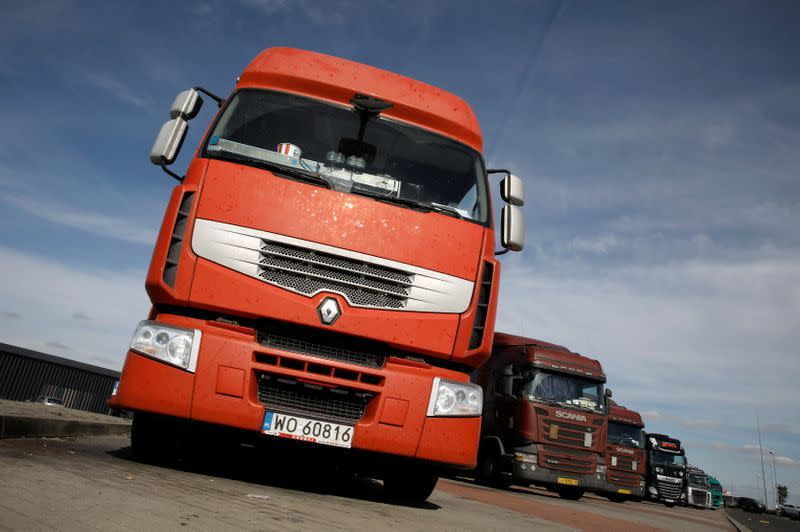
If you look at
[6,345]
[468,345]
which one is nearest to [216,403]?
[468,345]

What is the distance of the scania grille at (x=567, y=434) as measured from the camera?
41.4ft

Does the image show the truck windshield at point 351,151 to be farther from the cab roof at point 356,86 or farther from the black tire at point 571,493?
the black tire at point 571,493

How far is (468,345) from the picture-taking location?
→ 432cm

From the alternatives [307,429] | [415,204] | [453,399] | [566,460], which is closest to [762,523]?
[566,460]

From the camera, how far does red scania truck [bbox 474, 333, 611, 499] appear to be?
12.5 metres

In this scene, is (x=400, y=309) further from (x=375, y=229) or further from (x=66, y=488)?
(x=66, y=488)

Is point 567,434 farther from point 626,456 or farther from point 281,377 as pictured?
point 281,377

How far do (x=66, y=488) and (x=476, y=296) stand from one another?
2702mm

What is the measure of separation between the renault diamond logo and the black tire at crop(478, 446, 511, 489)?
9815mm

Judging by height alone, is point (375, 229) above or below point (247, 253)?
above

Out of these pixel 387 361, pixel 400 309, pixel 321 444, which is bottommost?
pixel 321 444

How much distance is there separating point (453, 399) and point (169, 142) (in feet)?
9.39

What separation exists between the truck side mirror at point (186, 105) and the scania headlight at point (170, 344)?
6.29 feet

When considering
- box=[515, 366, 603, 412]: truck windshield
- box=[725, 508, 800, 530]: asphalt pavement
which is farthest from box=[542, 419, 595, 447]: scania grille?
box=[725, 508, 800, 530]: asphalt pavement
